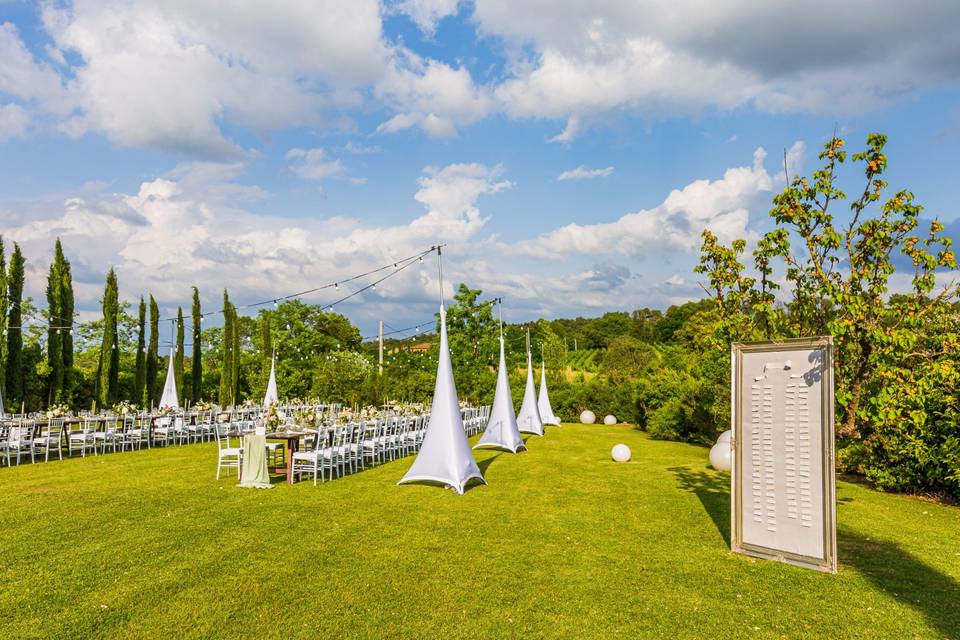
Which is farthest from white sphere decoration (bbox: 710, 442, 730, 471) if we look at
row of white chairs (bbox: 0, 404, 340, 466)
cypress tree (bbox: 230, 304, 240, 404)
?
cypress tree (bbox: 230, 304, 240, 404)

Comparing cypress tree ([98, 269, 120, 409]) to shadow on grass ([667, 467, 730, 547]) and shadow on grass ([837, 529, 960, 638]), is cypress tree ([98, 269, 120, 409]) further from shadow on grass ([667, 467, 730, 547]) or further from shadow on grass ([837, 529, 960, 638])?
shadow on grass ([837, 529, 960, 638])

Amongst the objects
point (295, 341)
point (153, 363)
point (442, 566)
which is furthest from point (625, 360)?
point (442, 566)

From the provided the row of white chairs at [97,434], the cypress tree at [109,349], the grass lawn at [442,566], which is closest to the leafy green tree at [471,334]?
the row of white chairs at [97,434]

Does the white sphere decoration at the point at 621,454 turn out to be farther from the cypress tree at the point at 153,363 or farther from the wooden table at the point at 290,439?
the cypress tree at the point at 153,363

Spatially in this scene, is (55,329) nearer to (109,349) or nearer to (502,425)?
(109,349)

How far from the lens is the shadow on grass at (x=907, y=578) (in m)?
4.70

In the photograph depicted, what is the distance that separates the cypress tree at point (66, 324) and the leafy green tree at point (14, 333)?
1746 mm

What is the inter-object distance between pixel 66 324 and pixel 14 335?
201 cm

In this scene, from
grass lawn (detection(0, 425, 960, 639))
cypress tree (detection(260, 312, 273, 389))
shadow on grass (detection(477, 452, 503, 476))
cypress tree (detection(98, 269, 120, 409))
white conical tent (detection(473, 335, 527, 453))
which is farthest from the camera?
cypress tree (detection(260, 312, 273, 389))

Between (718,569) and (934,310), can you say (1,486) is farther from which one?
(934,310)

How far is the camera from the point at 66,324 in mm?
22922

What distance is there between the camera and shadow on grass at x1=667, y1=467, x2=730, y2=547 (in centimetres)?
750

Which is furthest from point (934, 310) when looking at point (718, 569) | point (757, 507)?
point (718, 569)

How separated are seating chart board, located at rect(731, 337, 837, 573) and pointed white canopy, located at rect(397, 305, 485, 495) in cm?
453
